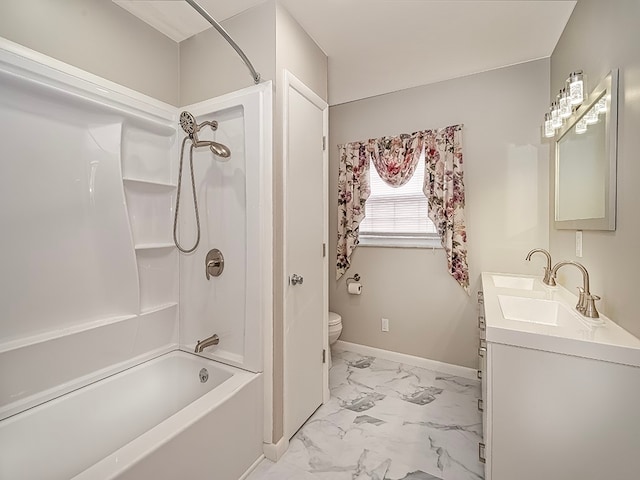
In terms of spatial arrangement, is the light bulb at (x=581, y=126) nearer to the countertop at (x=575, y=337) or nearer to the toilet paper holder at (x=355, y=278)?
the countertop at (x=575, y=337)

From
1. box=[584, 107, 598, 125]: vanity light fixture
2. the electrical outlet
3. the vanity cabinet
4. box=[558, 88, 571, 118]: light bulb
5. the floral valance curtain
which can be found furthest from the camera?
the electrical outlet

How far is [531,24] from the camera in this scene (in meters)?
1.76

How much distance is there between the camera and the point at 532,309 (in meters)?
1.54

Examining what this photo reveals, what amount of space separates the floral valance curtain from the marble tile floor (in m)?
0.87

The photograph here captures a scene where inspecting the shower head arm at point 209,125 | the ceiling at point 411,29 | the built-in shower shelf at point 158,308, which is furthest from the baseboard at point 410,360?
the ceiling at point 411,29

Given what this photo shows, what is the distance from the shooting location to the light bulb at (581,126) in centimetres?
148

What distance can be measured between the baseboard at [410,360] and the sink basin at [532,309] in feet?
3.57

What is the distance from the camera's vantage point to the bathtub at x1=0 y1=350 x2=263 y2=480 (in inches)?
43.1

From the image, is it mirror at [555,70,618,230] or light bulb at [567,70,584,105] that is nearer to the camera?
mirror at [555,70,618,230]

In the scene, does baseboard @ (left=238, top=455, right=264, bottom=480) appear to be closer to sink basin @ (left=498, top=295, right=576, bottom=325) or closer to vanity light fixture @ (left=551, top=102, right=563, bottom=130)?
sink basin @ (left=498, top=295, right=576, bottom=325)

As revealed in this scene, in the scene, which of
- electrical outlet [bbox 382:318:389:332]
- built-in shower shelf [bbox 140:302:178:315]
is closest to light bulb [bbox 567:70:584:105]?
electrical outlet [bbox 382:318:389:332]

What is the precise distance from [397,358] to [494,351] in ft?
5.58

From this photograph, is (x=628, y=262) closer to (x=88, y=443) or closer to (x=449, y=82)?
(x=449, y=82)

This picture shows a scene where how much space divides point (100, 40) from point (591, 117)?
8.09 ft
